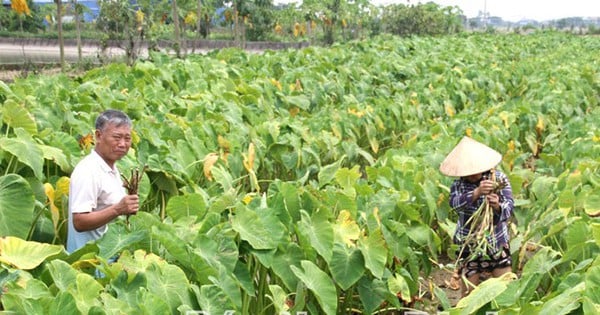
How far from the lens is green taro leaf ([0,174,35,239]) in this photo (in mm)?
3428

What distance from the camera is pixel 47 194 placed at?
3928 millimetres

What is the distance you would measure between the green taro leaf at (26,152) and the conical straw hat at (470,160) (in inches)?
84.9

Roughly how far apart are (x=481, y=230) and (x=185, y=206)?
4.90 ft

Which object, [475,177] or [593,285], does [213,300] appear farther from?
[475,177]

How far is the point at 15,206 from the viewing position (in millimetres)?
3469

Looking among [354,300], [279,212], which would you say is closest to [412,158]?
[354,300]

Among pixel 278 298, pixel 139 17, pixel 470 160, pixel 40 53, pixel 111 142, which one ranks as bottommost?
pixel 40 53

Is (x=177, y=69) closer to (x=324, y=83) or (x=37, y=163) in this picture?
(x=324, y=83)

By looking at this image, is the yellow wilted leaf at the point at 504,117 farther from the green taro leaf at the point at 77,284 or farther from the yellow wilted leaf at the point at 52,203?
the green taro leaf at the point at 77,284

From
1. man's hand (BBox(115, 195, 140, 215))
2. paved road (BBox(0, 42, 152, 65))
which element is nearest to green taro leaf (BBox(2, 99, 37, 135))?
man's hand (BBox(115, 195, 140, 215))

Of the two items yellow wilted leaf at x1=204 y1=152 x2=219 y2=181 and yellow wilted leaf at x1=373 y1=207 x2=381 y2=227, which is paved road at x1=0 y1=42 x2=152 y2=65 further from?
yellow wilted leaf at x1=373 y1=207 x2=381 y2=227

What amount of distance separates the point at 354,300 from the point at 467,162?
1.00 meters

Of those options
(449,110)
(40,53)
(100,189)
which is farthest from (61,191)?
(40,53)

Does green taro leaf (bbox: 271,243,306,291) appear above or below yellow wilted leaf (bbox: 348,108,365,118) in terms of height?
below
